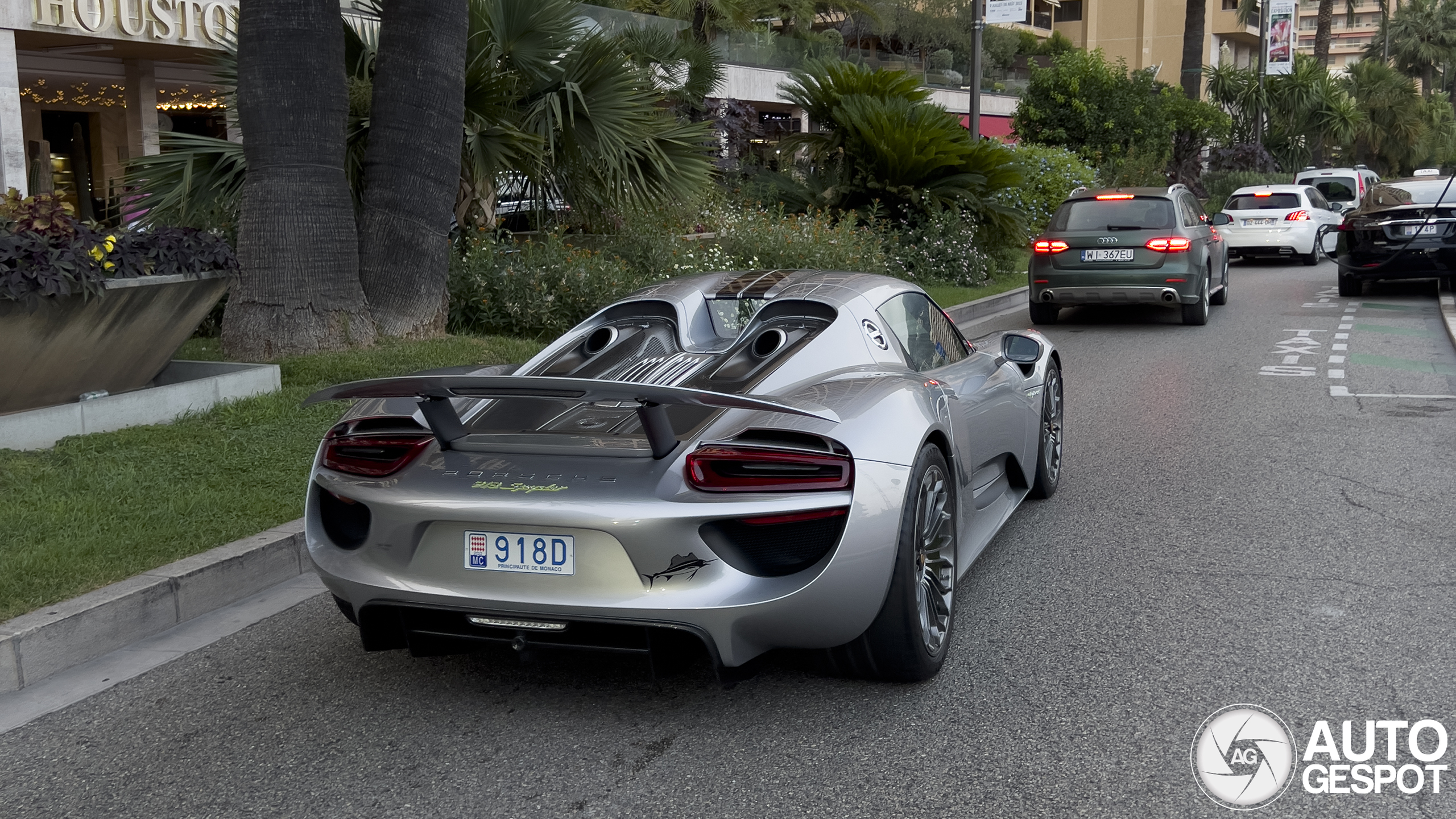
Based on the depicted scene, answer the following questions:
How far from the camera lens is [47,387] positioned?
23.8 ft

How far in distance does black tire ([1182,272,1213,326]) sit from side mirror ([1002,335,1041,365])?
9581mm

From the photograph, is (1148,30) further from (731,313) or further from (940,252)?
(731,313)

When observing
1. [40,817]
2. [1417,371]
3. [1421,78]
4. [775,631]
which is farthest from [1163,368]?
[1421,78]

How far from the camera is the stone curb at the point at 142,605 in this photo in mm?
4281

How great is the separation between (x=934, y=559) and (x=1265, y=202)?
22.4 meters

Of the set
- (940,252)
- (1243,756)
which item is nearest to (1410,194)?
(940,252)

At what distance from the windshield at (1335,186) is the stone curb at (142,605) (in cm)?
2946

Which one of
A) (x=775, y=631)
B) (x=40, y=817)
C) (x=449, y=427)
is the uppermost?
(x=449, y=427)

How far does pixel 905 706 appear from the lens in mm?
3949

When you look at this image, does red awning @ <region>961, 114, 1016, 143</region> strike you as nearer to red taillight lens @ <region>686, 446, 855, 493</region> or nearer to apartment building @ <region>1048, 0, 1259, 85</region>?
apartment building @ <region>1048, 0, 1259, 85</region>

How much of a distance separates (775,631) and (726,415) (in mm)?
679

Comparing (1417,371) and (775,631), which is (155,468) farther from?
(1417,371)

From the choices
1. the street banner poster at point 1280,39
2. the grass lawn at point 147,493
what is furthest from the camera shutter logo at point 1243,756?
the street banner poster at point 1280,39

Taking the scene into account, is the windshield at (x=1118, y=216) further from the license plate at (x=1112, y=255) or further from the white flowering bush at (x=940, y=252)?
the white flowering bush at (x=940, y=252)
